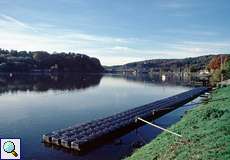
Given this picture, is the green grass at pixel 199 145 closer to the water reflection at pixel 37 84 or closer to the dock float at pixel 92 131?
the dock float at pixel 92 131

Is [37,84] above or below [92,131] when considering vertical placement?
above

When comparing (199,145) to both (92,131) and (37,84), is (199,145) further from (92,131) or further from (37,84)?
(37,84)

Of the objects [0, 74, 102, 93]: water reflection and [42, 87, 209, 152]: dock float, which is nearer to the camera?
[42, 87, 209, 152]: dock float

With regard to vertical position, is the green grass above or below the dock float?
above

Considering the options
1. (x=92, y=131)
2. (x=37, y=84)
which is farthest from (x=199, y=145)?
(x=37, y=84)

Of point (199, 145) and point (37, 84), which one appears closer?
point (199, 145)

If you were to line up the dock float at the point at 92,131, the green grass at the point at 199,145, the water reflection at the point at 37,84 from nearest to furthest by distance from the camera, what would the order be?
the green grass at the point at 199,145
the dock float at the point at 92,131
the water reflection at the point at 37,84

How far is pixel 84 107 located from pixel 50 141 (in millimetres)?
31543

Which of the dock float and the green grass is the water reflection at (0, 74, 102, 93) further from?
the green grass

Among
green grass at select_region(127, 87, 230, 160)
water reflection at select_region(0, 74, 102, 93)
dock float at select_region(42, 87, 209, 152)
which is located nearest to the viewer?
green grass at select_region(127, 87, 230, 160)

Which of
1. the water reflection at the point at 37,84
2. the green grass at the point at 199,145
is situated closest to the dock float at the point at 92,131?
the green grass at the point at 199,145

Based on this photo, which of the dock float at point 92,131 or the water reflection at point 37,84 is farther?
the water reflection at point 37,84

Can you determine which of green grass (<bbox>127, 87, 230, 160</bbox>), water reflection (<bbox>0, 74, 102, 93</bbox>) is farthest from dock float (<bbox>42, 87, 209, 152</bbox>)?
water reflection (<bbox>0, 74, 102, 93</bbox>)

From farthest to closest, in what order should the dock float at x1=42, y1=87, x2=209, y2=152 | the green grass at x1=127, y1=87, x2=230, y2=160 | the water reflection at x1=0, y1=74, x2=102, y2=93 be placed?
the water reflection at x1=0, y1=74, x2=102, y2=93
the dock float at x1=42, y1=87, x2=209, y2=152
the green grass at x1=127, y1=87, x2=230, y2=160
